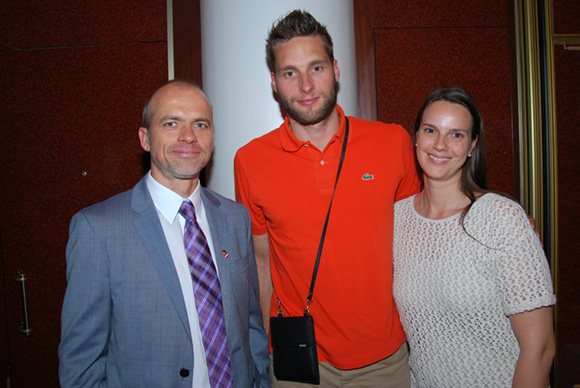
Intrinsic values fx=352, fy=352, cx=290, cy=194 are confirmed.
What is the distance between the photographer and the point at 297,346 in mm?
1602

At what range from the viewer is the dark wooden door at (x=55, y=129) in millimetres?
2164

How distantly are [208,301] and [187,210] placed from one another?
14.0 inches

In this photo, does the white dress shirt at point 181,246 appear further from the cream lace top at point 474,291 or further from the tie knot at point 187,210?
Answer: the cream lace top at point 474,291

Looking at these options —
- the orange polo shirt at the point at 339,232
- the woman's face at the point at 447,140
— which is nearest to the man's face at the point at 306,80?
the orange polo shirt at the point at 339,232

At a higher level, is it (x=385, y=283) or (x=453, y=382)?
(x=385, y=283)

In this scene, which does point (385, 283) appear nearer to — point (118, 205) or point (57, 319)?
point (118, 205)

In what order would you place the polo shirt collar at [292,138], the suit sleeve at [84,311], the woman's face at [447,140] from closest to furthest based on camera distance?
the suit sleeve at [84,311], the woman's face at [447,140], the polo shirt collar at [292,138]

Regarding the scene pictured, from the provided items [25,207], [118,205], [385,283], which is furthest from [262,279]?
[25,207]

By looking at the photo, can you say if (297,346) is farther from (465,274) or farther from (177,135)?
(177,135)

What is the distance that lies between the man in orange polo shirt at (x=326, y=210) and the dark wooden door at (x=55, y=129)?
0.95m

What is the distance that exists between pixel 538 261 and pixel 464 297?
28cm

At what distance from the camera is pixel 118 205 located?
4.30 ft

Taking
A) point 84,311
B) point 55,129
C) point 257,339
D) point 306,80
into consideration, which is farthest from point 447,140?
point 55,129

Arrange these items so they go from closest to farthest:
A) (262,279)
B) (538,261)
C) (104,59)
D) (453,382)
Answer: (538,261), (453,382), (262,279), (104,59)
